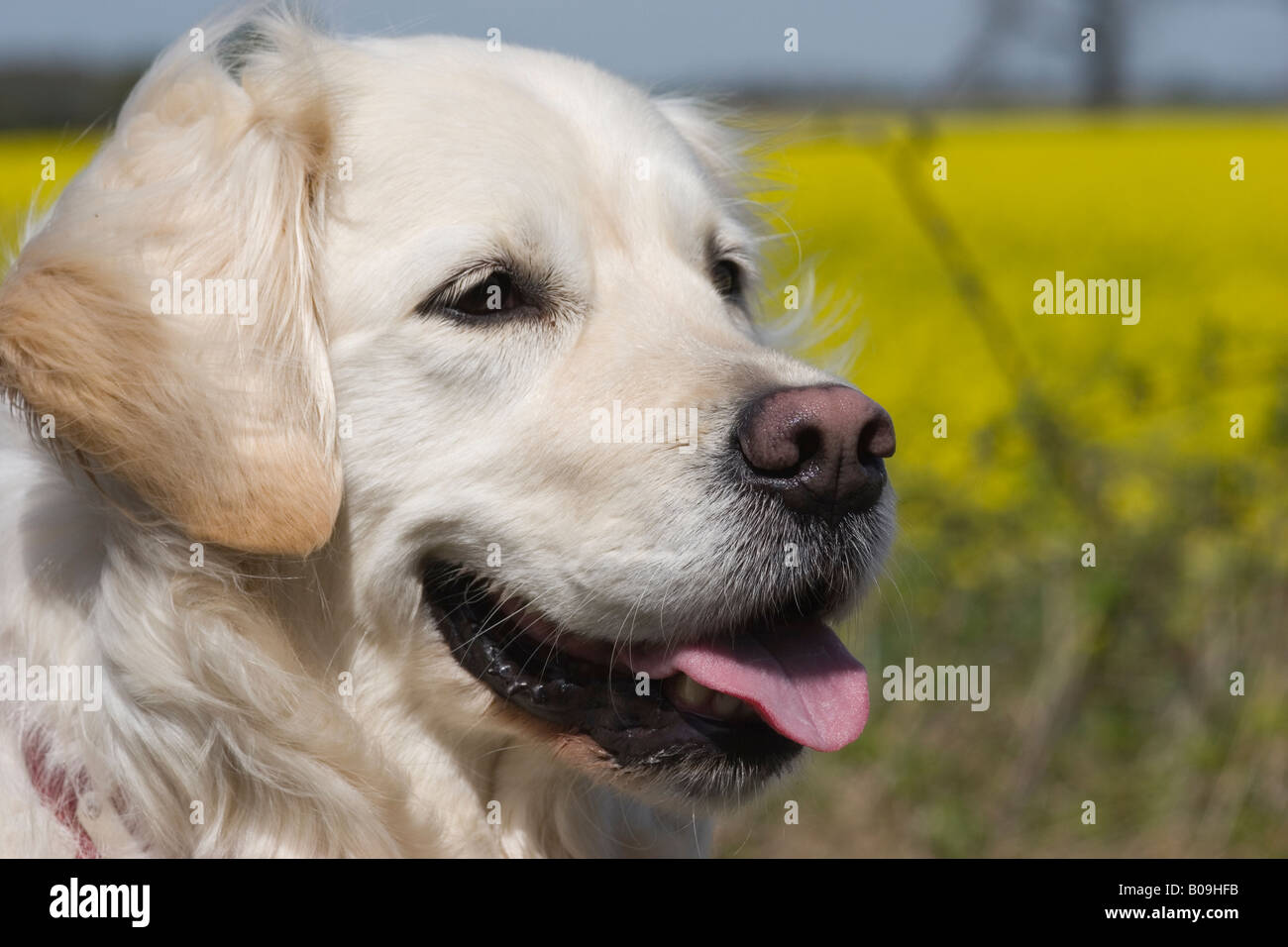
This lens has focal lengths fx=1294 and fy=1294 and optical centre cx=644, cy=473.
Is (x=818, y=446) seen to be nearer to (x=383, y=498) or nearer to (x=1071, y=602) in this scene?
(x=383, y=498)

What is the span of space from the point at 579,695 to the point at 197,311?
1134 millimetres

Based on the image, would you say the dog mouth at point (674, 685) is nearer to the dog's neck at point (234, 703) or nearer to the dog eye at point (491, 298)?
the dog's neck at point (234, 703)

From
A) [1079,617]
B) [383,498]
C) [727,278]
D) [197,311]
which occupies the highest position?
[727,278]

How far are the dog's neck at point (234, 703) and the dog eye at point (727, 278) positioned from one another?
1290mm

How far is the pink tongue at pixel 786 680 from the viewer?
8.89 feet

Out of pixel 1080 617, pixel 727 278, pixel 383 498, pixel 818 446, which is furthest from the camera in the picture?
pixel 1080 617

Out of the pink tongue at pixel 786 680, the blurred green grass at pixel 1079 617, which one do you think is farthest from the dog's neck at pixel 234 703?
the blurred green grass at pixel 1079 617

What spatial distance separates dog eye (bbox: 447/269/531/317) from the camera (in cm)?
285

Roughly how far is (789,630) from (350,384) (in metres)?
1.11

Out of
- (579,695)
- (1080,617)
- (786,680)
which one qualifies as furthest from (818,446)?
(1080,617)

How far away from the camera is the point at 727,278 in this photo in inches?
140

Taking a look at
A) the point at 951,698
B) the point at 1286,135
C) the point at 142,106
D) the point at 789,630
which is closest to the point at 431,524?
the point at 789,630

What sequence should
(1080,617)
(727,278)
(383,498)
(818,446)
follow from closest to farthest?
(818,446), (383,498), (727,278), (1080,617)

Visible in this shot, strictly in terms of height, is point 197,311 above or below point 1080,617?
above
